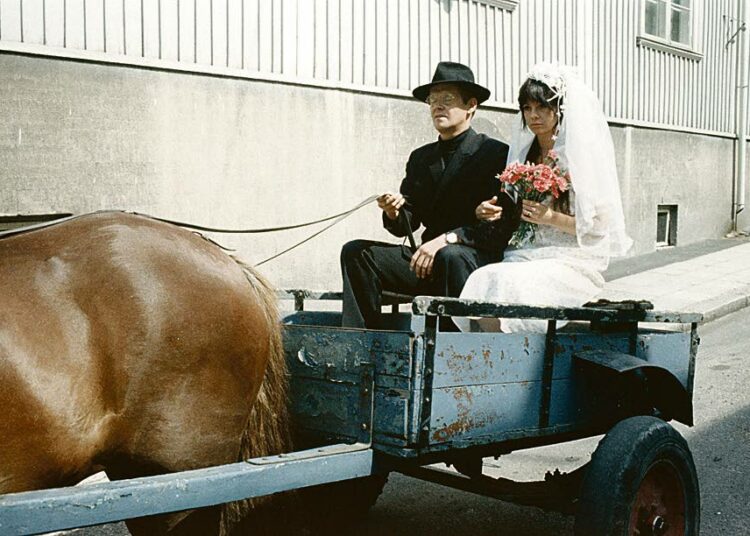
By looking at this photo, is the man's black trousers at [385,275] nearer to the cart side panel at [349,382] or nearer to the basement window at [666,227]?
the cart side panel at [349,382]

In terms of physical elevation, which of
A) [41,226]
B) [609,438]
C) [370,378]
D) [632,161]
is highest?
[632,161]

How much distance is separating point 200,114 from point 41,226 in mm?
4721

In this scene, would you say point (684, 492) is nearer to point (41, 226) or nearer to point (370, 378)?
point (370, 378)

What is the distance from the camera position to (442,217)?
4379 mm

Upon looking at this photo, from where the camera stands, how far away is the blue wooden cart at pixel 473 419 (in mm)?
2387

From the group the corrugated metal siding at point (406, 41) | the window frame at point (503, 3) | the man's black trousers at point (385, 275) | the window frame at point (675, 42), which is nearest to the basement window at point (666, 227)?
the corrugated metal siding at point (406, 41)

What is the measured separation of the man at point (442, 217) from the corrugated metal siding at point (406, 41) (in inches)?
128

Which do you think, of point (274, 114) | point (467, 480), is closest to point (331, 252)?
point (274, 114)

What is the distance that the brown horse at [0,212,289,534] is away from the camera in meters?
2.35

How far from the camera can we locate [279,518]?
10.0 feet

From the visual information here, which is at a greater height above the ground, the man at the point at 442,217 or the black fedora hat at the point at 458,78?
the black fedora hat at the point at 458,78

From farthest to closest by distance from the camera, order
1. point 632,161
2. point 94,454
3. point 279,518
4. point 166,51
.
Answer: point 632,161 → point 166,51 → point 279,518 → point 94,454

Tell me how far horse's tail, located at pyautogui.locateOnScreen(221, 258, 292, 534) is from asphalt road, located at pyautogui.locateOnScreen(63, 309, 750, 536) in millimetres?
1232

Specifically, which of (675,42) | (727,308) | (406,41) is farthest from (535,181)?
(675,42)
